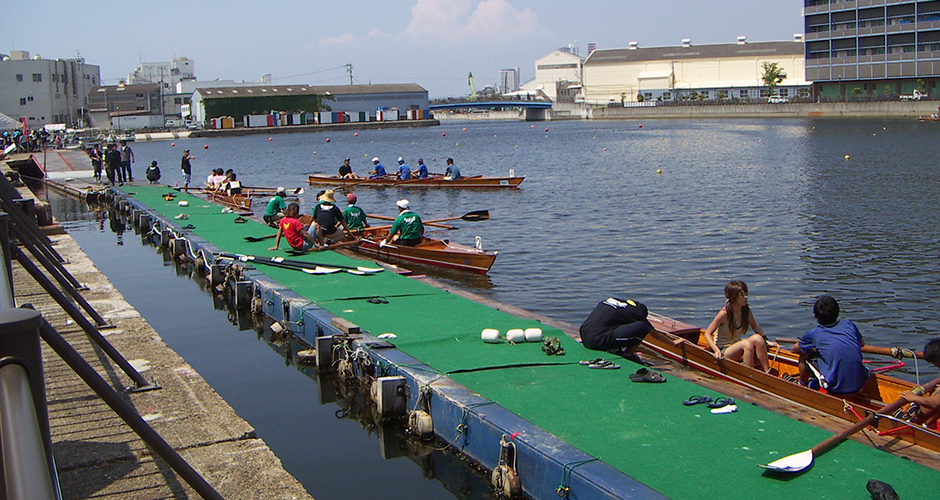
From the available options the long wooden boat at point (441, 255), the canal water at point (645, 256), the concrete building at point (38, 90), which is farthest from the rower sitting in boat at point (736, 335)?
the concrete building at point (38, 90)

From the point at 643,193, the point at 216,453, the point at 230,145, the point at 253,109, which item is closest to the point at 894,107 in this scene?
the point at 643,193

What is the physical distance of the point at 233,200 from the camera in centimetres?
3291

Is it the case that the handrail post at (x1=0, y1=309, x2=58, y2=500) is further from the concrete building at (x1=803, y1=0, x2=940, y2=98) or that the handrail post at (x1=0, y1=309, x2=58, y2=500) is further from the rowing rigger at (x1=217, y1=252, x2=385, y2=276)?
the concrete building at (x1=803, y1=0, x2=940, y2=98)

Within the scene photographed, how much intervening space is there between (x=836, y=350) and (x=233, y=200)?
2789cm

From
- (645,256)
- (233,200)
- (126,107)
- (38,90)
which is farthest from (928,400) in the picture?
(126,107)

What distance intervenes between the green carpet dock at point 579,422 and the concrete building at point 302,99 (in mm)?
134423

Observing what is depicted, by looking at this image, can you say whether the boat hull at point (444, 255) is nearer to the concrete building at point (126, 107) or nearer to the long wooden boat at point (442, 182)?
the long wooden boat at point (442, 182)

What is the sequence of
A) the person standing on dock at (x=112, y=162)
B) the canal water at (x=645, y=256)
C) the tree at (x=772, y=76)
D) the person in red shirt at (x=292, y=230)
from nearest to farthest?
the canal water at (x=645, y=256) → the person in red shirt at (x=292, y=230) → the person standing on dock at (x=112, y=162) → the tree at (x=772, y=76)

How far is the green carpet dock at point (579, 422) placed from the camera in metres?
6.84

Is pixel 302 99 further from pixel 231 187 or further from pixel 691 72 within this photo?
pixel 231 187

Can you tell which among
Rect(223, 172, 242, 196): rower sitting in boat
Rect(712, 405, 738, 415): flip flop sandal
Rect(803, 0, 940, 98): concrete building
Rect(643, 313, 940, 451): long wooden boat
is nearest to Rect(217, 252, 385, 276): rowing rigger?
Rect(643, 313, 940, 451): long wooden boat

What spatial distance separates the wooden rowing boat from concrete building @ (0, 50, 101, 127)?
10090cm

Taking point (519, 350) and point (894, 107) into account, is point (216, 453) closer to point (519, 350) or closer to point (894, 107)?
point (519, 350)

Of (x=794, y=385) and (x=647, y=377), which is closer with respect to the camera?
(x=794, y=385)
